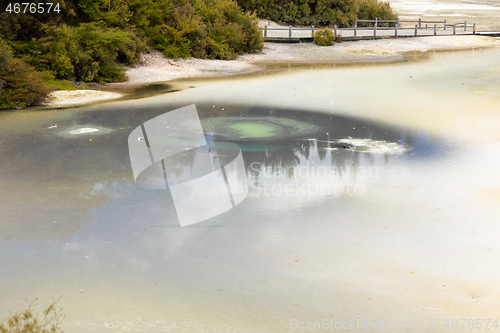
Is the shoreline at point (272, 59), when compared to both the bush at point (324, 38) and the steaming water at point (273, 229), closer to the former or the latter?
the bush at point (324, 38)

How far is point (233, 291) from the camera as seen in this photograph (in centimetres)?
657

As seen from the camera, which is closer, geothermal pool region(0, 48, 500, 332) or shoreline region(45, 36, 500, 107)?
geothermal pool region(0, 48, 500, 332)

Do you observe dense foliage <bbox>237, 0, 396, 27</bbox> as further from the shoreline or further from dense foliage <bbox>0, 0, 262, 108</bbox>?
dense foliage <bbox>0, 0, 262, 108</bbox>

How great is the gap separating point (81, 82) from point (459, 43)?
73.9 feet

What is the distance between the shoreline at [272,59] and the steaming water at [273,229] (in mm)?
3552

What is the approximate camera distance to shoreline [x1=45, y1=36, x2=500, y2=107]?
1836 cm

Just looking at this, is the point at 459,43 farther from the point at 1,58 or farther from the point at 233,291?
the point at 233,291

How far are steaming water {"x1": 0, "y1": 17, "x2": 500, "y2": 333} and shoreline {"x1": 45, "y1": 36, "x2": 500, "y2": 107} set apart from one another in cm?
355

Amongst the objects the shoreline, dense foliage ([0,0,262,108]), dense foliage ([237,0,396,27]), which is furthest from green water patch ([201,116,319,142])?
dense foliage ([237,0,396,27])

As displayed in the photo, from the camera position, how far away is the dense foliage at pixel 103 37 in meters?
17.0

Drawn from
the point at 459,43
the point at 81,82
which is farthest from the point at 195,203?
the point at 459,43

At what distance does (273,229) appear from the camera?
827 centimetres

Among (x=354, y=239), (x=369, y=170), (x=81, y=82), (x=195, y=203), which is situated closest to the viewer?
(x=354, y=239)

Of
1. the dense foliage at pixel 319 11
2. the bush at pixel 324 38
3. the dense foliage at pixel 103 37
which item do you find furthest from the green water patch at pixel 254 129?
the dense foliage at pixel 319 11
